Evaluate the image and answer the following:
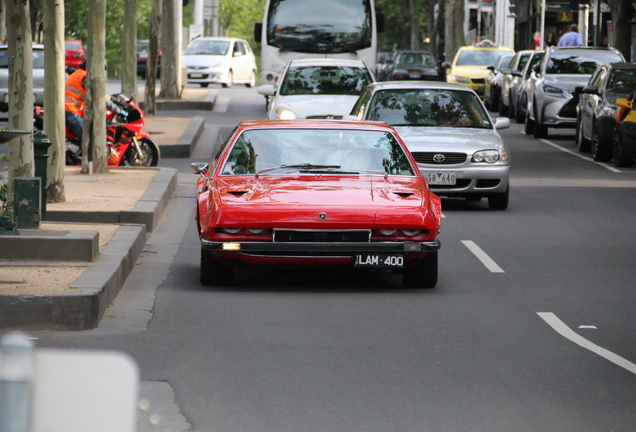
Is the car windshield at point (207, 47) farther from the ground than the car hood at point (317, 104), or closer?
→ farther from the ground

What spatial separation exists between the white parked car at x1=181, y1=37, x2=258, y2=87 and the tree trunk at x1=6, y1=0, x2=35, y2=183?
117ft

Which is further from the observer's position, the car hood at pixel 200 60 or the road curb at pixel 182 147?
the car hood at pixel 200 60

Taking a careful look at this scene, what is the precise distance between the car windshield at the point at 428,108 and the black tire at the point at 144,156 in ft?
13.4

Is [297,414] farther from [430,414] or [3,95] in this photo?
[3,95]

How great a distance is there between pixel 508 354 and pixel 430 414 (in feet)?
5.09

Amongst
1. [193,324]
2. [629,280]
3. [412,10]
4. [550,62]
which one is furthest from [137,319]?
[412,10]

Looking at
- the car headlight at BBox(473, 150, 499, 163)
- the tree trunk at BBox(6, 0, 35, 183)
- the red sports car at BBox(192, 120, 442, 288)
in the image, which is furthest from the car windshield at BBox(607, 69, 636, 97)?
the tree trunk at BBox(6, 0, 35, 183)

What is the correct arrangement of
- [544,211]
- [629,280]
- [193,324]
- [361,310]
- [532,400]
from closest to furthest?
[532,400] < [193,324] < [361,310] < [629,280] < [544,211]

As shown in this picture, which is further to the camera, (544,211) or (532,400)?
(544,211)

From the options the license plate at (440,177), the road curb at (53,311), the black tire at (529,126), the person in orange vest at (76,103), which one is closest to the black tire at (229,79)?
the black tire at (529,126)

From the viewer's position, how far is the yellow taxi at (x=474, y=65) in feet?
137

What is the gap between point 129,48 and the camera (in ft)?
81.1

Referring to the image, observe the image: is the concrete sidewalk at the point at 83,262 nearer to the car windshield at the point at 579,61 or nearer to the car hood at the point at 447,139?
the car hood at the point at 447,139

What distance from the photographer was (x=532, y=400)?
6.05 metres
